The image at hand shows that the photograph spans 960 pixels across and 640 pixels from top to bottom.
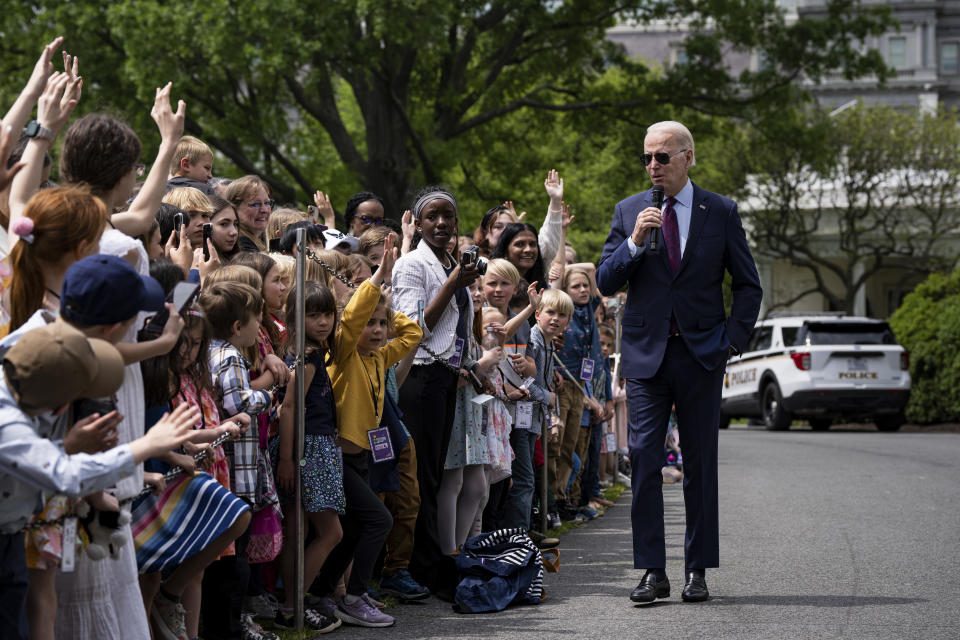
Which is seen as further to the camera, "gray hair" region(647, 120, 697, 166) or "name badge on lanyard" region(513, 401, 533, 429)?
"name badge on lanyard" region(513, 401, 533, 429)

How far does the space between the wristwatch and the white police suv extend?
20.0m

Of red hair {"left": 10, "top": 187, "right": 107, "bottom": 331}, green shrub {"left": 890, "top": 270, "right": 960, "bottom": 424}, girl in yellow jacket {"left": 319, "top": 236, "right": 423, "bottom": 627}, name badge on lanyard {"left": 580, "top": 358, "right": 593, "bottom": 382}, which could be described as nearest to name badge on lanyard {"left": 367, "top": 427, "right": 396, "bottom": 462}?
girl in yellow jacket {"left": 319, "top": 236, "right": 423, "bottom": 627}

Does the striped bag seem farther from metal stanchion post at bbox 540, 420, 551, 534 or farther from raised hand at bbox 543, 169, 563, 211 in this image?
raised hand at bbox 543, 169, 563, 211

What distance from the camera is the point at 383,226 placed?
8.52m

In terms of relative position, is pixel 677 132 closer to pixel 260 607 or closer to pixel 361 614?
pixel 361 614

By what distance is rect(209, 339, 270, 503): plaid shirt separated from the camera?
18.2 ft

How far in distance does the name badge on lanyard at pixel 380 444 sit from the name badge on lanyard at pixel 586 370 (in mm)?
Result: 4106

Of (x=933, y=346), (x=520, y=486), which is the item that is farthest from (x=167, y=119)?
(x=933, y=346)

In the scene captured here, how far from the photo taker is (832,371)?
24797 millimetres

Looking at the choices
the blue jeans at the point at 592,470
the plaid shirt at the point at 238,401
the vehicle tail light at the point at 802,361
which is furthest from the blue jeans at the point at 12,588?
the vehicle tail light at the point at 802,361

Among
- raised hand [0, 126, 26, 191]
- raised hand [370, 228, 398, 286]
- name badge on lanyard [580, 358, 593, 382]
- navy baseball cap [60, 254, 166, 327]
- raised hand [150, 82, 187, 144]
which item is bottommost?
name badge on lanyard [580, 358, 593, 382]

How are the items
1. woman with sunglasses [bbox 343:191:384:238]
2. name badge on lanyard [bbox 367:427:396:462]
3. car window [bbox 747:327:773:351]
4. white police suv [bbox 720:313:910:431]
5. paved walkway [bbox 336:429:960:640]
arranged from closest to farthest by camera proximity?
paved walkway [bbox 336:429:960:640]
name badge on lanyard [bbox 367:427:396:462]
woman with sunglasses [bbox 343:191:384:238]
white police suv [bbox 720:313:910:431]
car window [bbox 747:327:773:351]

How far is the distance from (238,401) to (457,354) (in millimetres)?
2276

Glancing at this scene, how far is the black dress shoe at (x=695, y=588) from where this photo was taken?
6.99m
